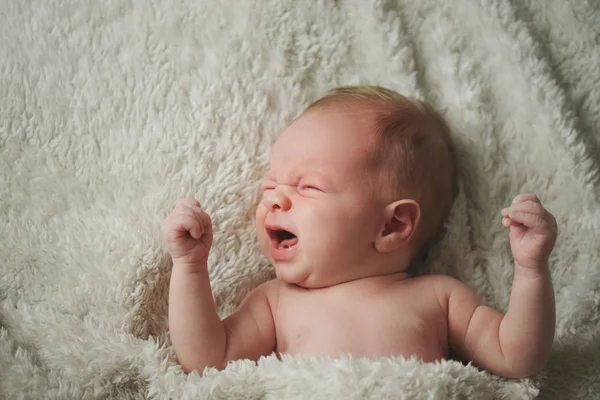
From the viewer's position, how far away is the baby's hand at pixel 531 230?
1005 millimetres

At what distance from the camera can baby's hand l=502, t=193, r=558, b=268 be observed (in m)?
1.00

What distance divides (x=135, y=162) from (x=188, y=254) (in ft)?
0.92

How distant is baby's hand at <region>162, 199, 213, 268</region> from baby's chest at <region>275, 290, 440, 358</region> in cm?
19

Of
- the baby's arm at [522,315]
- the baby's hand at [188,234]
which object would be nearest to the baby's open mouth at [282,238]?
the baby's hand at [188,234]

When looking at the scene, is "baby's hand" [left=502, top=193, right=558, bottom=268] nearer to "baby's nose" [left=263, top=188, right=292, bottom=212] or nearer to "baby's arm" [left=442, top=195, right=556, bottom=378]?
"baby's arm" [left=442, top=195, right=556, bottom=378]

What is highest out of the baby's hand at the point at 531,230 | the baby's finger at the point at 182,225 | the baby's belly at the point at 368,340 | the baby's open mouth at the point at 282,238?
the baby's hand at the point at 531,230

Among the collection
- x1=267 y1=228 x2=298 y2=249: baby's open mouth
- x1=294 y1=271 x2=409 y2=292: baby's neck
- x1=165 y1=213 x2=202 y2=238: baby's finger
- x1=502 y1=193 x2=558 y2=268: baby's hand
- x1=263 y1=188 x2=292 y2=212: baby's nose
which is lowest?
x1=294 y1=271 x2=409 y2=292: baby's neck

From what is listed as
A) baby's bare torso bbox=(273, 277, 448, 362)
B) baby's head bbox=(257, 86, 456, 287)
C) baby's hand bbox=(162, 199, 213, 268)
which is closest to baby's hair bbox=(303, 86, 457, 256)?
baby's head bbox=(257, 86, 456, 287)

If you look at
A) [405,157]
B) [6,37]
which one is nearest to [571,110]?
[405,157]

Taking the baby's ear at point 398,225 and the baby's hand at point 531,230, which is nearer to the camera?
the baby's hand at point 531,230

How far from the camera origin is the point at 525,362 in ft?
3.49

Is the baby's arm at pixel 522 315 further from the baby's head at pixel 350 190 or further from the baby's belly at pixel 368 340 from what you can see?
the baby's head at pixel 350 190

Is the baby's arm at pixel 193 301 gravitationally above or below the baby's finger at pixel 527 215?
below

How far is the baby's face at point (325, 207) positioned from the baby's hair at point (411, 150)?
0.10 feet
